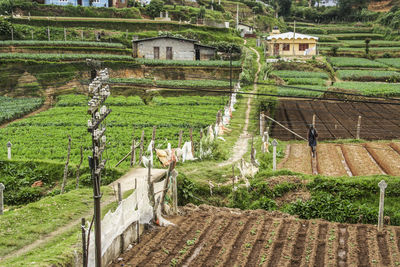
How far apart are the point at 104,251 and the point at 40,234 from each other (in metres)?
2.26

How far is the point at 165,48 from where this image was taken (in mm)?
54594

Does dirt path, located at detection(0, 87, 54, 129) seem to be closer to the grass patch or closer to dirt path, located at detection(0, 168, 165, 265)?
dirt path, located at detection(0, 168, 165, 265)

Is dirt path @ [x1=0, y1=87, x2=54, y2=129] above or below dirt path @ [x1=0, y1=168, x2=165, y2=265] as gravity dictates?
above

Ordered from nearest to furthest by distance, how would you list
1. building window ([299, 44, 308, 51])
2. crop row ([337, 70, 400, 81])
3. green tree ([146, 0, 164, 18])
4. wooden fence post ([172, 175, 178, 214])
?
wooden fence post ([172, 175, 178, 214]) → crop row ([337, 70, 400, 81]) → building window ([299, 44, 308, 51]) → green tree ([146, 0, 164, 18])

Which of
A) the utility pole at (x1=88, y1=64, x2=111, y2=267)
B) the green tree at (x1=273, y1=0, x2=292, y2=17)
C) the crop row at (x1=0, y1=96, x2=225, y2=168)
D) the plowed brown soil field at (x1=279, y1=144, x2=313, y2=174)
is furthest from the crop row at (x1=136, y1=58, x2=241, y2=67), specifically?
the green tree at (x1=273, y1=0, x2=292, y2=17)

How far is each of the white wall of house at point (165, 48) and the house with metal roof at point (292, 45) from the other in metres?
11.1

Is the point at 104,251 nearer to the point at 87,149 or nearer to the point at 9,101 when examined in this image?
the point at 87,149

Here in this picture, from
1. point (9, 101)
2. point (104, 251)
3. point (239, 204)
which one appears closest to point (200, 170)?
point (239, 204)

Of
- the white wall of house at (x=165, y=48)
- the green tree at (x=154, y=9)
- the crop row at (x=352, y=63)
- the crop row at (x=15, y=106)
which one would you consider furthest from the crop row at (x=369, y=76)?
the crop row at (x=15, y=106)

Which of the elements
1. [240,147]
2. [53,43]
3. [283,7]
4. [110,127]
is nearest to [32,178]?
[240,147]

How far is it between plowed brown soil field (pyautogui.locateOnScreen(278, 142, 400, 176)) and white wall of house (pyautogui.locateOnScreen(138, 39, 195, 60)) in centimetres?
3111

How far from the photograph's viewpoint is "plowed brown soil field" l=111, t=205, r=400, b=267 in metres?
11.8

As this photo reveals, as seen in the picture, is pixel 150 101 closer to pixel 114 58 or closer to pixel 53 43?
pixel 114 58

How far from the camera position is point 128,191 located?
15.9m
